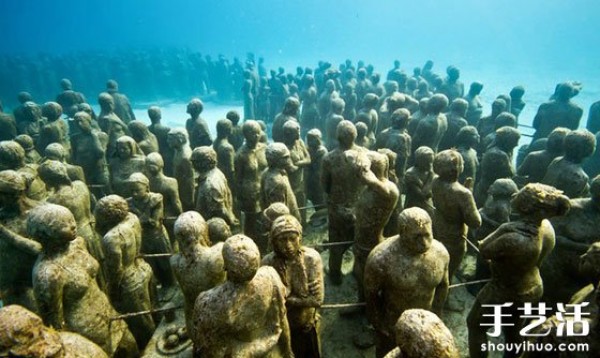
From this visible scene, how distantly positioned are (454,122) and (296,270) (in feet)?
28.1

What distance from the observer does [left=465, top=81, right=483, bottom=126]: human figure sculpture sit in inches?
515

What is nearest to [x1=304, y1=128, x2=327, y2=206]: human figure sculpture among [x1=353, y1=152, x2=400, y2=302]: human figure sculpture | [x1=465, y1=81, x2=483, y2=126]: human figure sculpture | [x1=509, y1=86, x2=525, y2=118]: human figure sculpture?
[x1=353, y1=152, x2=400, y2=302]: human figure sculpture

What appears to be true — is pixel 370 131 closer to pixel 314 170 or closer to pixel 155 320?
pixel 314 170

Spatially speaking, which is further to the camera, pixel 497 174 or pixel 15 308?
pixel 497 174

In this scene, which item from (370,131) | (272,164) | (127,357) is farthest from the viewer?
(370,131)

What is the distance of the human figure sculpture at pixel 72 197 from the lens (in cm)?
609

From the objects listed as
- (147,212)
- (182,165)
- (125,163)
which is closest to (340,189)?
(147,212)

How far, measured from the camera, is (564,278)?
5211 millimetres

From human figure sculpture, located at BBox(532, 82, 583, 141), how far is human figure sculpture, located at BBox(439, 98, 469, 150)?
7.67 feet

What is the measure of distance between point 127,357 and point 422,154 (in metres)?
5.89

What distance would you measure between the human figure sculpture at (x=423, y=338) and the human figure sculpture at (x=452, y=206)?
321cm

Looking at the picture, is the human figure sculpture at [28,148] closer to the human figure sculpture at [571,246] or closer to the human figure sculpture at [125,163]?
the human figure sculpture at [125,163]

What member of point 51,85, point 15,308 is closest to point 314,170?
point 15,308

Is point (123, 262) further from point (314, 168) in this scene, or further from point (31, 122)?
point (31, 122)
